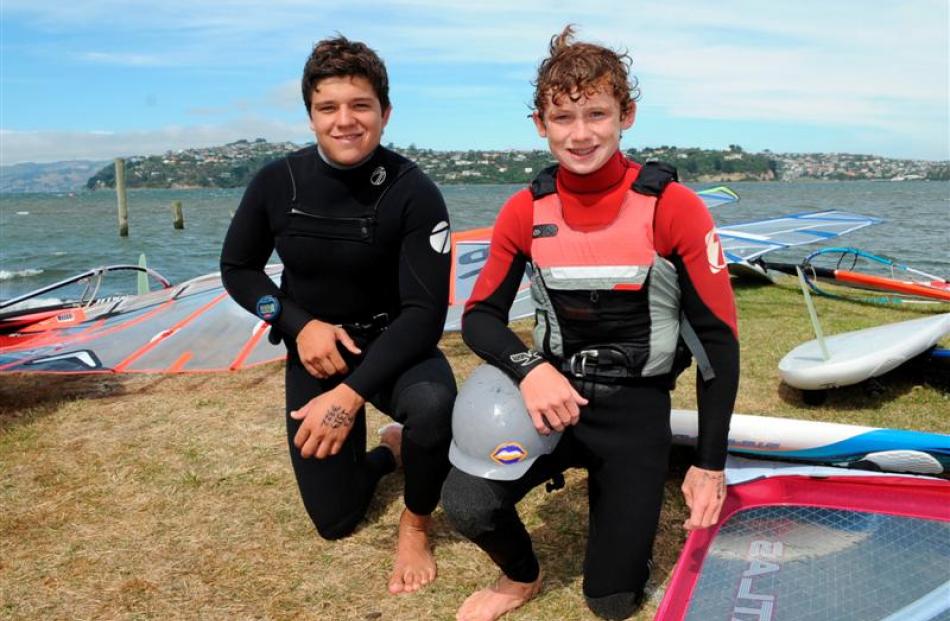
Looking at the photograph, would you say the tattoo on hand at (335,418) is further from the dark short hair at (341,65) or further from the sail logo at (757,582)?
the sail logo at (757,582)

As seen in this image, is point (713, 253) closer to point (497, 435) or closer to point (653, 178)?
point (653, 178)

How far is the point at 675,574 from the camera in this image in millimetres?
2482

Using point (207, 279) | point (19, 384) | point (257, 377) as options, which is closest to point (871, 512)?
point (257, 377)

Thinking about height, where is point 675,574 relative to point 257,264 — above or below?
below

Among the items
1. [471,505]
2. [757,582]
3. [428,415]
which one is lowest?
[757,582]

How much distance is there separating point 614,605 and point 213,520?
1.82 m

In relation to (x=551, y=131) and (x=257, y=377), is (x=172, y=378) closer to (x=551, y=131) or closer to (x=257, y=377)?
(x=257, y=377)

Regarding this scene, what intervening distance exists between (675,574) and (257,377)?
3956 millimetres

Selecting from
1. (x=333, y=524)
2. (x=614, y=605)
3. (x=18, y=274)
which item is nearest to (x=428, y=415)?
(x=333, y=524)

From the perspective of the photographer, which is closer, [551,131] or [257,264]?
[551,131]

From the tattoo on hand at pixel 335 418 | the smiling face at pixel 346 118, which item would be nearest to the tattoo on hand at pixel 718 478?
the tattoo on hand at pixel 335 418

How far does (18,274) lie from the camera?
73.4ft

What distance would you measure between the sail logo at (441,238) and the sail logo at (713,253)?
106 centimetres

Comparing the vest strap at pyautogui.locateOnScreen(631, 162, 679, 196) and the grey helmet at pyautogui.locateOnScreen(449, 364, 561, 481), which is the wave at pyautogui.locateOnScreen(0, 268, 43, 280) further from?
the vest strap at pyautogui.locateOnScreen(631, 162, 679, 196)
